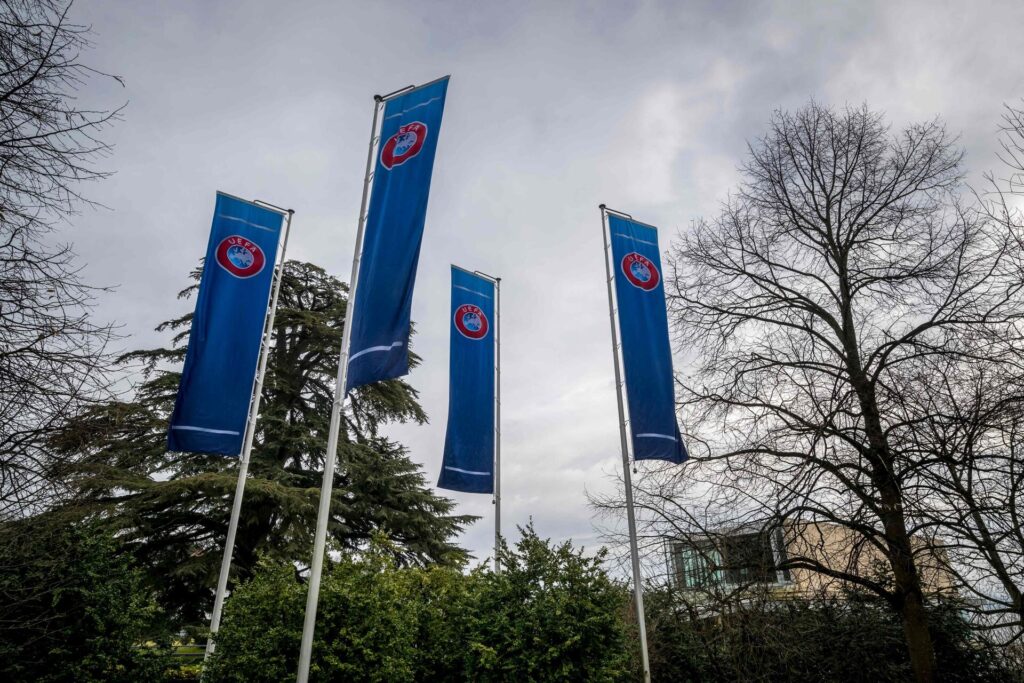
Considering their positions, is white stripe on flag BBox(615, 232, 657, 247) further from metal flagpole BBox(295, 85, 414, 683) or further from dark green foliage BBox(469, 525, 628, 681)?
dark green foliage BBox(469, 525, 628, 681)

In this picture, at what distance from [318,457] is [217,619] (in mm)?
9401

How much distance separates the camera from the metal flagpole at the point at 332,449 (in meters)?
7.45

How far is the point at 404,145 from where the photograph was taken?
9.67 metres

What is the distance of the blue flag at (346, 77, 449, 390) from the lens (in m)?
8.46

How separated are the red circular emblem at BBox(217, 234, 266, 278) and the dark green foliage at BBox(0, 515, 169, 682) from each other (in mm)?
5005

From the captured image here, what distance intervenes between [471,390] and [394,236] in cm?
574

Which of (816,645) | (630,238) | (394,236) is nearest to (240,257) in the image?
(394,236)

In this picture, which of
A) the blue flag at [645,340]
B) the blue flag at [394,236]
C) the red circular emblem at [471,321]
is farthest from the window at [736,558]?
the blue flag at [394,236]

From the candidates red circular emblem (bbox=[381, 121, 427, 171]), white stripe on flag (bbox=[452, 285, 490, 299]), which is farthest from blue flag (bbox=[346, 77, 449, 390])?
white stripe on flag (bbox=[452, 285, 490, 299])

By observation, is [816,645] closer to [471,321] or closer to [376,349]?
[376,349]

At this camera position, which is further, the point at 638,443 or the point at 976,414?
the point at 638,443

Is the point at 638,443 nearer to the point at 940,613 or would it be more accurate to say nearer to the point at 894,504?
the point at 894,504

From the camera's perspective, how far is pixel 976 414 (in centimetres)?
757

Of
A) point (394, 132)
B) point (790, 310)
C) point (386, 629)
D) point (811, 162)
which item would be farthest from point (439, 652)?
point (811, 162)
